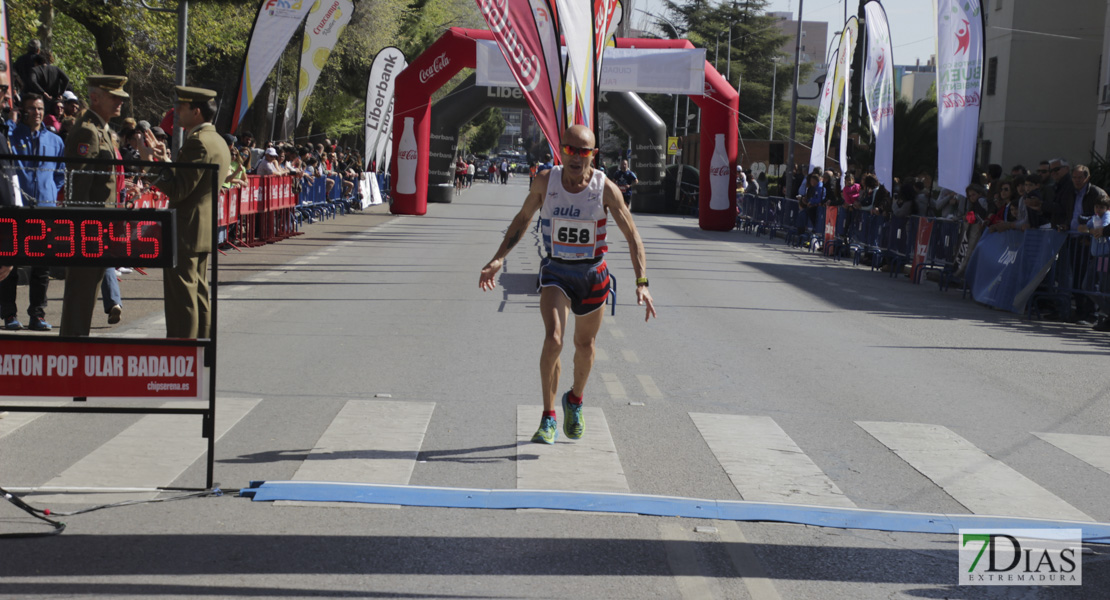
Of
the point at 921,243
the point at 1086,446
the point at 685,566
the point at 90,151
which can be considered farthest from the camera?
the point at 921,243

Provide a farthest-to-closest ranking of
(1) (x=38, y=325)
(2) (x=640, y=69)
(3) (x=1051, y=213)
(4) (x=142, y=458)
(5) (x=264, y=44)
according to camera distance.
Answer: (2) (x=640, y=69) → (5) (x=264, y=44) → (3) (x=1051, y=213) → (1) (x=38, y=325) → (4) (x=142, y=458)

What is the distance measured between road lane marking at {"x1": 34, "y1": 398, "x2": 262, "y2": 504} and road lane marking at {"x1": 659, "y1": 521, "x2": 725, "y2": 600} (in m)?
2.38

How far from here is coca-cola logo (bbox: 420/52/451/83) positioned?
111ft

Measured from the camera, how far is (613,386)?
916 cm

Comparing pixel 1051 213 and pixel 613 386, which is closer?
pixel 613 386

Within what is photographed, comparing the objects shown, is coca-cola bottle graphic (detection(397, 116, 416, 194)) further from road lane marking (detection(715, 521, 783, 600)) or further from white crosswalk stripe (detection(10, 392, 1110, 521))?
road lane marking (detection(715, 521, 783, 600))

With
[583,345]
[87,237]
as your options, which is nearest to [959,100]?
[583,345]

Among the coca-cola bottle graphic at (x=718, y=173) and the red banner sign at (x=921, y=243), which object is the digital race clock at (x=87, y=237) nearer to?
the red banner sign at (x=921, y=243)

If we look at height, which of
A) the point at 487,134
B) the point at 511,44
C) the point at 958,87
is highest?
the point at 487,134

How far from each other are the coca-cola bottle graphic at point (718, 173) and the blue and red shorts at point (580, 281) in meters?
27.0

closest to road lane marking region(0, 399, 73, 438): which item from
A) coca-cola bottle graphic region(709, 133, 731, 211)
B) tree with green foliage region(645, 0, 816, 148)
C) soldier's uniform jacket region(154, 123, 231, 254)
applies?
soldier's uniform jacket region(154, 123, 231, 254)

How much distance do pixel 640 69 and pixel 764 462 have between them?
2590 cm

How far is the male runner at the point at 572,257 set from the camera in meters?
7.02

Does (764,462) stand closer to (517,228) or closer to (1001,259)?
(517,228)
